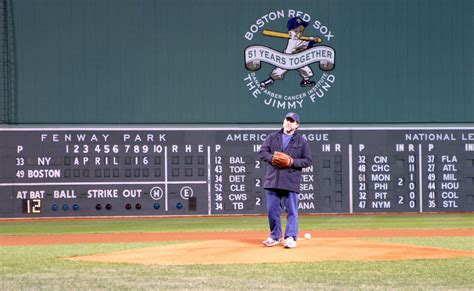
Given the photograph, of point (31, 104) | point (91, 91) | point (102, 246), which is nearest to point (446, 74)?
point (91, 91)

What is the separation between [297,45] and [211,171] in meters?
3.03

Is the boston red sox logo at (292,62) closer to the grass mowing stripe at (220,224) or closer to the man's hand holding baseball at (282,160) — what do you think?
the grass mowing stripe at (220,224)

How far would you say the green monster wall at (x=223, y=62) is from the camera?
59.8ft

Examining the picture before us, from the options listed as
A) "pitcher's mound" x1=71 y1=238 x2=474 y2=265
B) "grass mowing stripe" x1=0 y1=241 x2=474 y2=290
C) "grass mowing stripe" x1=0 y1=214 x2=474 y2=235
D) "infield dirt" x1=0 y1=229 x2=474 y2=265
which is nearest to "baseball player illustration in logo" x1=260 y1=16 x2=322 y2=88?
"grass mowing stripe" x1=0 y1=214 x2=474 y2=235

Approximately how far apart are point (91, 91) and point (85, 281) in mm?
11914

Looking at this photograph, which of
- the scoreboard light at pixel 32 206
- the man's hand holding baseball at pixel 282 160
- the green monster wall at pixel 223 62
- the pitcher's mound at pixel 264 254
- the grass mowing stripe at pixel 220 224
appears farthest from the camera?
the green monster wall at pixel 223 62

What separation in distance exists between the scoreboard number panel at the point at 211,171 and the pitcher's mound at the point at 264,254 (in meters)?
8.43

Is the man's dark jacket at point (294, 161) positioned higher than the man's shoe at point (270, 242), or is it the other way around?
the man's dark jacket at point (294, 161)

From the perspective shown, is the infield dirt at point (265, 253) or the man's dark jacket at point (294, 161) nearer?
the infield dirt at point (265, 253)

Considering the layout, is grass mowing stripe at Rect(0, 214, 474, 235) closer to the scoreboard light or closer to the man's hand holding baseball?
the scoreboard light

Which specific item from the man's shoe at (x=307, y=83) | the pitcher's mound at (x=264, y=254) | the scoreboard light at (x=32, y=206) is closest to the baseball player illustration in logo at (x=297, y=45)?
the man's shoe at (x=307, y=83)

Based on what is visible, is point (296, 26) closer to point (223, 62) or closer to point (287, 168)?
point (223, 62)

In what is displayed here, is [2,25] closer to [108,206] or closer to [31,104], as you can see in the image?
[31,104]

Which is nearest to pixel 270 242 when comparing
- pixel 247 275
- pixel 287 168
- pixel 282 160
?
pixel 287 168
